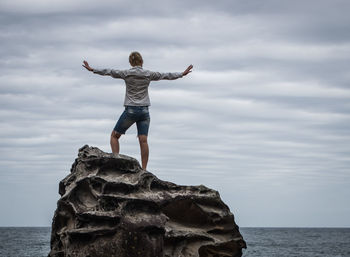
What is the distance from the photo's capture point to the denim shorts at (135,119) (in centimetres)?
1496

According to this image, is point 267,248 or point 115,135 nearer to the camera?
point 115,135

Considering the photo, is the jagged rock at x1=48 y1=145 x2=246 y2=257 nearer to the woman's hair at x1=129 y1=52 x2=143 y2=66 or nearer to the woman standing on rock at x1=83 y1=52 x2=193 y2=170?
the woman standing on rock at x1=83 y1=52 x2=193 y2=170

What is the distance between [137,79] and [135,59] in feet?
1.49

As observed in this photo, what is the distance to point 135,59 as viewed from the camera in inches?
585

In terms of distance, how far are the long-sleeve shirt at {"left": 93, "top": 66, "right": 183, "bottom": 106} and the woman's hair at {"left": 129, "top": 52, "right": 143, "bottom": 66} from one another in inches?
3.9

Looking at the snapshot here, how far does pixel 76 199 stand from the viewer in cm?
1361

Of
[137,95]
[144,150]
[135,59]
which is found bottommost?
[144,150]

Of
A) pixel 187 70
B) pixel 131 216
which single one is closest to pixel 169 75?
pixel 187 70

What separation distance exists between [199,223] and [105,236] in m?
2.52

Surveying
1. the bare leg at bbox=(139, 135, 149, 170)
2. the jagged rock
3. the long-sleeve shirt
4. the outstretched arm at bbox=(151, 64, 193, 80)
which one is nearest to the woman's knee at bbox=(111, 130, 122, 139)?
the bare leg at bbox=(139, 135, 149, 170)

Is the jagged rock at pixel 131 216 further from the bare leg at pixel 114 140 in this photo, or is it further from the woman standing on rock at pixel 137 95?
the woman standing on rock at pixel 137 95

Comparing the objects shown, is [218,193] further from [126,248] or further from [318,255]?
[318,255]

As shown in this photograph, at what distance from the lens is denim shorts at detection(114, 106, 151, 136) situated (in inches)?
589

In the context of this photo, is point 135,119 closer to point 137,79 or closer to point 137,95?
point 137,95
